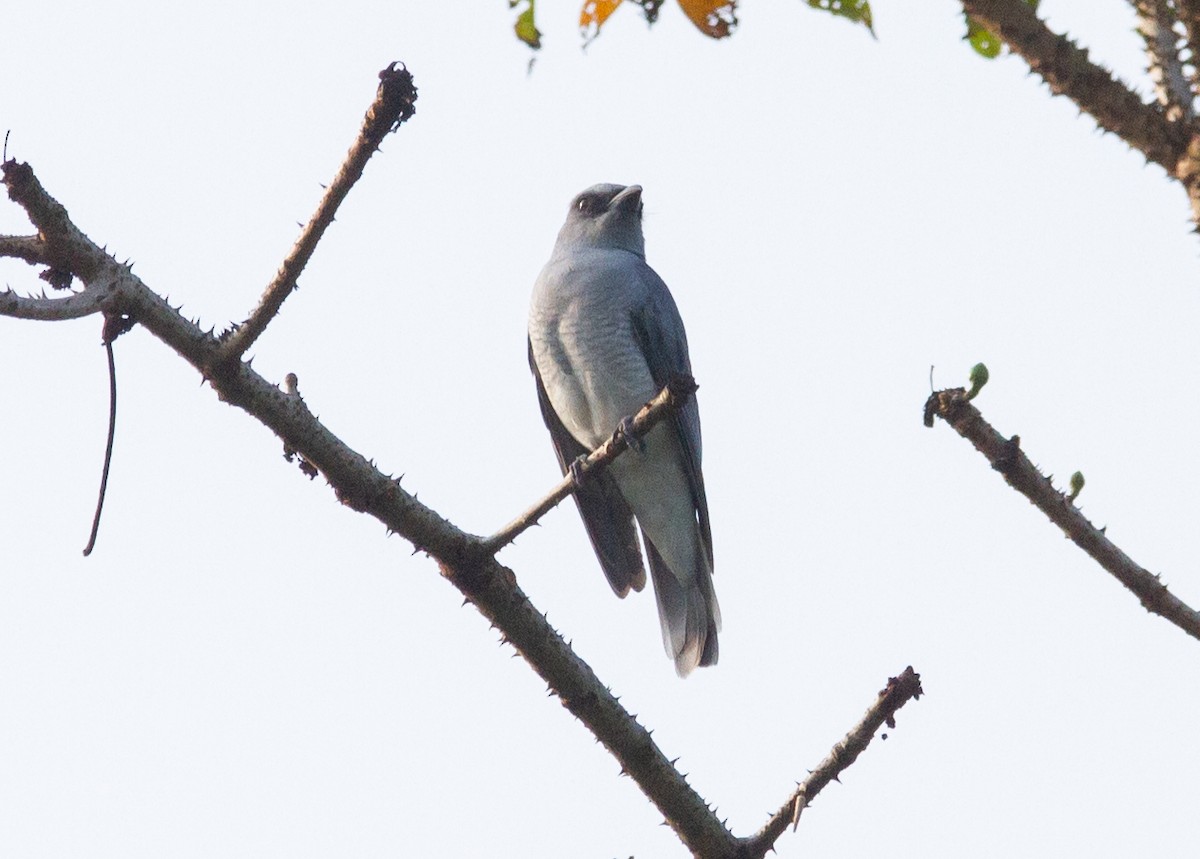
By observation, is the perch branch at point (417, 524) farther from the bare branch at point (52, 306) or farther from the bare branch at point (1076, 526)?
the bare branch at point (1076, 526)

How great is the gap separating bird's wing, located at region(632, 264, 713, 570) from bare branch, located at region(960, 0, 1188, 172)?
539 cm

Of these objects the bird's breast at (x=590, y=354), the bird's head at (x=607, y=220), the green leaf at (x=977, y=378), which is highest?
the bird's head at (x=607, y=220)

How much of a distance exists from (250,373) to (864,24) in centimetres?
180

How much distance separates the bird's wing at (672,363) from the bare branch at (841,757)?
351 centimetres

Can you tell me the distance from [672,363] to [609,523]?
1.01 metres

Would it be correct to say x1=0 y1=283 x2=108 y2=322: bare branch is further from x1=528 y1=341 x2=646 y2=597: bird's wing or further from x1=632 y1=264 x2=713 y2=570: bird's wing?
x1=632 y1=264 x2=713 y2=570: bird's wing

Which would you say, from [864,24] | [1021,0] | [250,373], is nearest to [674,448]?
[250,373]

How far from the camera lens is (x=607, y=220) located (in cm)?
880

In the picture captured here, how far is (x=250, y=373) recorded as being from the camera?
3.52 metres

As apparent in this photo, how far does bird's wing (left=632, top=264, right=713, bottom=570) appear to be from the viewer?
24.5 feet

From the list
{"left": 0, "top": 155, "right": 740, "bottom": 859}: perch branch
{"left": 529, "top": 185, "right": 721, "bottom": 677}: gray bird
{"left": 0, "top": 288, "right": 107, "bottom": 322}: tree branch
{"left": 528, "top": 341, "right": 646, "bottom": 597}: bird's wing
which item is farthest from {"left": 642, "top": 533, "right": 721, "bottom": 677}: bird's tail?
{"left": 0, "top": 288, "right": 107, "bottom": 322}: tree branch

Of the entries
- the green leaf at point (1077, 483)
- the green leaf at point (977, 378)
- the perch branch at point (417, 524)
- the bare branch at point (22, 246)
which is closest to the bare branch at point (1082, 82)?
the green leaf at point (977, 378)

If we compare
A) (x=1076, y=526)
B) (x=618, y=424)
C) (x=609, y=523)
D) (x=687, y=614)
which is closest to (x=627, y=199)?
(x=618, y=424)

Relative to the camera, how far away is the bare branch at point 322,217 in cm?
324
